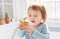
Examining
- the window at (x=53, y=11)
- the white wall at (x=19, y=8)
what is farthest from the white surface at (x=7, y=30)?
the window at (x=53, y=11)

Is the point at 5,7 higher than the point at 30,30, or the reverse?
the point at 5,7

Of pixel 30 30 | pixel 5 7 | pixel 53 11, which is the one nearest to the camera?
pixel 30 30

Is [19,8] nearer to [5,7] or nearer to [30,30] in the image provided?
[5,7]

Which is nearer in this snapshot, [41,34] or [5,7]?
[41,34]

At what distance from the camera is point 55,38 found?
1937 millimetres

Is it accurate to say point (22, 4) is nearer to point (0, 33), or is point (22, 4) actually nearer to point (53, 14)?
point (53, 14)

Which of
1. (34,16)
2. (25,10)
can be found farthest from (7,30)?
(25,10)

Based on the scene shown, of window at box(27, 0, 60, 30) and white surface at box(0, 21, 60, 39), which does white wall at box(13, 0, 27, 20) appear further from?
white surface at box(0, 21, 60, 39)

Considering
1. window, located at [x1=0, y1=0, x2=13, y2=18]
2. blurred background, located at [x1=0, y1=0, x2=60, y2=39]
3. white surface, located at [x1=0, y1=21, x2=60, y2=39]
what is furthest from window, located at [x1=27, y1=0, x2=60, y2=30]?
white surface, located at [x1=0, y1=21, x2=60, y2=39]

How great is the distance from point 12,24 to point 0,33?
0.27 meters

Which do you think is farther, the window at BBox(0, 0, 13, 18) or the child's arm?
the window at BBox(0, 0, 13, 18)

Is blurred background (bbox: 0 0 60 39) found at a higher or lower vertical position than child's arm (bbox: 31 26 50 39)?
higher

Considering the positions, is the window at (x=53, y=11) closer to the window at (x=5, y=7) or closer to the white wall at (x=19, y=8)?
the white wall at (x=19, y=8)

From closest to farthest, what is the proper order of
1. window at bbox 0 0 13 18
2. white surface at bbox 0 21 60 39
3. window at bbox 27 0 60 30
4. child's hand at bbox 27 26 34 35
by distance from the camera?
child's hand at bbox 27 26 34 35 < white surface at bbox 0 21 60 39 < window at bbox 0 0 13 18 < window at bbox 27 0 60 30
